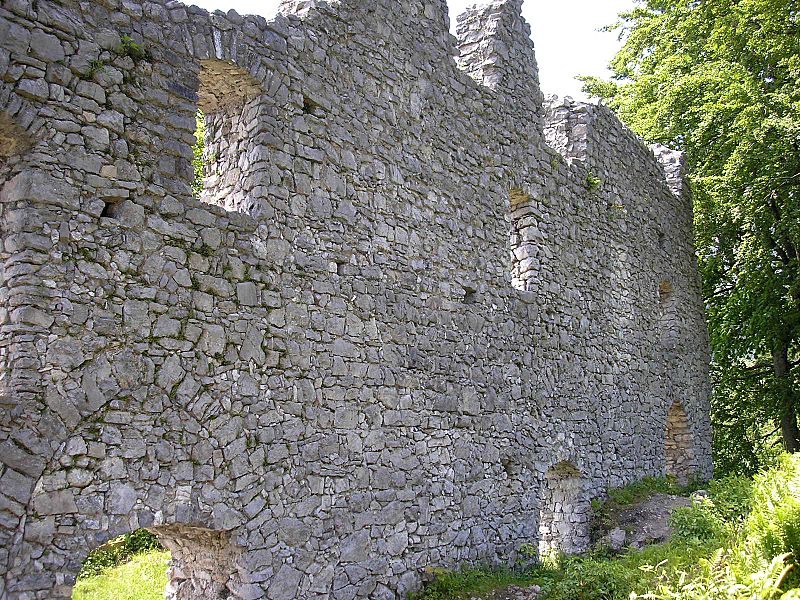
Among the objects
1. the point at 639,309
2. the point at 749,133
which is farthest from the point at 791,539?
the point at 749,133

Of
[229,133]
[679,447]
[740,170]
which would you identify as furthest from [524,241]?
[740,170]

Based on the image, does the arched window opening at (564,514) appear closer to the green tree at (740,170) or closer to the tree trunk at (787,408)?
the green tree at (740,170)

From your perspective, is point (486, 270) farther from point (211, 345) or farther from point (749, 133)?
point (749, 133)

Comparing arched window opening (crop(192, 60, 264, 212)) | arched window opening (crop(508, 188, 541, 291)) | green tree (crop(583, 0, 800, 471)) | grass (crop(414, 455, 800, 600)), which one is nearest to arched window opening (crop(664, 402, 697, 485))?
grass (crop(414, 455, 800, 600))

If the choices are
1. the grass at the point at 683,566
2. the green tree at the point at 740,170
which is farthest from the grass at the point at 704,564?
the green tree at the point at 740,170

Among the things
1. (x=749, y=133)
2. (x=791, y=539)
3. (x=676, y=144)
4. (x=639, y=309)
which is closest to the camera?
(x=791, y=539)

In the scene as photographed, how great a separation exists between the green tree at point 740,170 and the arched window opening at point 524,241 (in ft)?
20.7

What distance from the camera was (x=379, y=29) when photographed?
290 inches

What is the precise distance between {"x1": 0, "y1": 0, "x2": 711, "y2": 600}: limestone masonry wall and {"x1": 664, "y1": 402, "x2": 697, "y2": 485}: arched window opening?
11.1 feet

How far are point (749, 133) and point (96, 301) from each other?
12.2 meters

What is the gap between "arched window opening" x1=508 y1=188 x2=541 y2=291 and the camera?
923cm

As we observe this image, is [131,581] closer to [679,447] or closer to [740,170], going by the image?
[679,447]

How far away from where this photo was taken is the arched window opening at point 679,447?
12766 millimetres

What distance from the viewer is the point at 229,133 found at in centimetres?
633
